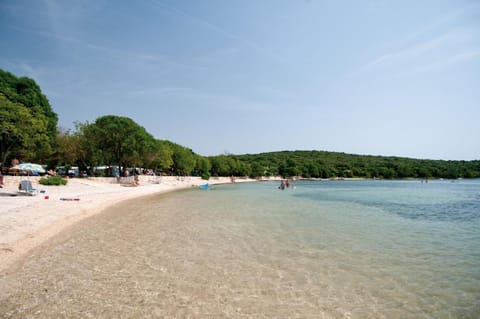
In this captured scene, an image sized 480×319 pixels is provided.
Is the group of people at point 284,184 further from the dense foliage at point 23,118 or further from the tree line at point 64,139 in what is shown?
the dense foliage at point 23,118

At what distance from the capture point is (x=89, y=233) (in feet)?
42.4

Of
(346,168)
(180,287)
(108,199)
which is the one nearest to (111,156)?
(108,199)

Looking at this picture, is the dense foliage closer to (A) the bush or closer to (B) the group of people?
(A) the bush

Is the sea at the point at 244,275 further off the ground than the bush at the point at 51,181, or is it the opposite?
the bush at the point at 51,181

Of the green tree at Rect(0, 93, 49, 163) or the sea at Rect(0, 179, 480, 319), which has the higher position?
the green tree at Rect(0, 93, 49, 163)

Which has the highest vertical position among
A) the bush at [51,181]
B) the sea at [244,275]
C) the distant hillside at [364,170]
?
the distant hillside at [364,170]

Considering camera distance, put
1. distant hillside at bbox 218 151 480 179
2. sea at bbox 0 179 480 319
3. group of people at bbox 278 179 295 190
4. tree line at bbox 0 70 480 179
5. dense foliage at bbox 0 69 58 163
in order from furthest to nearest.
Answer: distant hillside at bbox 218 151 480 179, group of people at bbox 278 179 295 190, tree line at bbox 0 70 480 179, dense foliage at bbox 0 69 58 163, sea at bbox 0 179 480 319

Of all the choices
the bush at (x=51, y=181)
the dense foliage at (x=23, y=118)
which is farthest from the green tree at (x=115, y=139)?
the bush at (x=51, y=181)

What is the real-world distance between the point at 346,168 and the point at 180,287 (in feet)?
556

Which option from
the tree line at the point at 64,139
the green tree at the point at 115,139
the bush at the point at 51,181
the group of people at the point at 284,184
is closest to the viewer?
the bush at the point at 51,181

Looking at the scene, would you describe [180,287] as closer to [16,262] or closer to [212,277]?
[212,277]

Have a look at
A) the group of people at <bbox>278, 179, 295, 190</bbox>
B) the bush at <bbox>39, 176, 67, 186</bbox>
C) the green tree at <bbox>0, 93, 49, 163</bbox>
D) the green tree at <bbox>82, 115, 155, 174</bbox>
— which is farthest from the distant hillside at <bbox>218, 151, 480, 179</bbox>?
the bush at <bbox>39, 176, 67, 186</bbox>

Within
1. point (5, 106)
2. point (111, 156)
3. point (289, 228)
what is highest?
point (5, 106)

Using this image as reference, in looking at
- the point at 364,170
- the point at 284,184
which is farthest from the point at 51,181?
the point at 364,170
